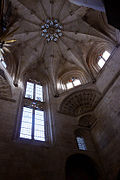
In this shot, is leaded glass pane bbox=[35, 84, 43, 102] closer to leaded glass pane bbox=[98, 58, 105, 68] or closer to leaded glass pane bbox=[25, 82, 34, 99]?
leaded glass pane bbox=[25, 82, 34, 99]

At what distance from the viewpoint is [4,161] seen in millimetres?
7336

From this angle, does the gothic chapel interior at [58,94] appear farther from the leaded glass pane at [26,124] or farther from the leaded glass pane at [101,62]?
the leaded glass pane at [101,62]

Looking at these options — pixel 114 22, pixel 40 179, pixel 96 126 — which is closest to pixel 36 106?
pixel 96 126

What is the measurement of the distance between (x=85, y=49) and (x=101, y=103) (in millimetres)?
6851

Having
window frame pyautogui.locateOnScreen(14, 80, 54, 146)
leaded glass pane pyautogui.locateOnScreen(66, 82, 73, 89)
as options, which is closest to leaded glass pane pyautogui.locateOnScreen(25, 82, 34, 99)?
window frame pyautogui.locateOnScreen(14, 80, 54, 146)

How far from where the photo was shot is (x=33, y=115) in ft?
36.7

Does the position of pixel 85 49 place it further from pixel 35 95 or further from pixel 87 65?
pixel 35 95

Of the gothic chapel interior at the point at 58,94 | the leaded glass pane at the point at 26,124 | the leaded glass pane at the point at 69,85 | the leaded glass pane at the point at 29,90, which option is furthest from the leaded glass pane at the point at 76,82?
the leaded glass pane at the point at 26,124

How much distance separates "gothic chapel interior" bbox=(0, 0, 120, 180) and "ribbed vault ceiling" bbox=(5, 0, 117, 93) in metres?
0.09

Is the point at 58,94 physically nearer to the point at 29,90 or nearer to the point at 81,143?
the point at 29,90

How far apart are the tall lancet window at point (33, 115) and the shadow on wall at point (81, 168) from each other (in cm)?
222

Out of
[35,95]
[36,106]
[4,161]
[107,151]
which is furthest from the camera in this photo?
[35,95]

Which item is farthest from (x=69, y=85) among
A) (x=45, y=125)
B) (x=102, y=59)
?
(x=45, y=125)

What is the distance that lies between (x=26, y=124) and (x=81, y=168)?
4.42 meters
